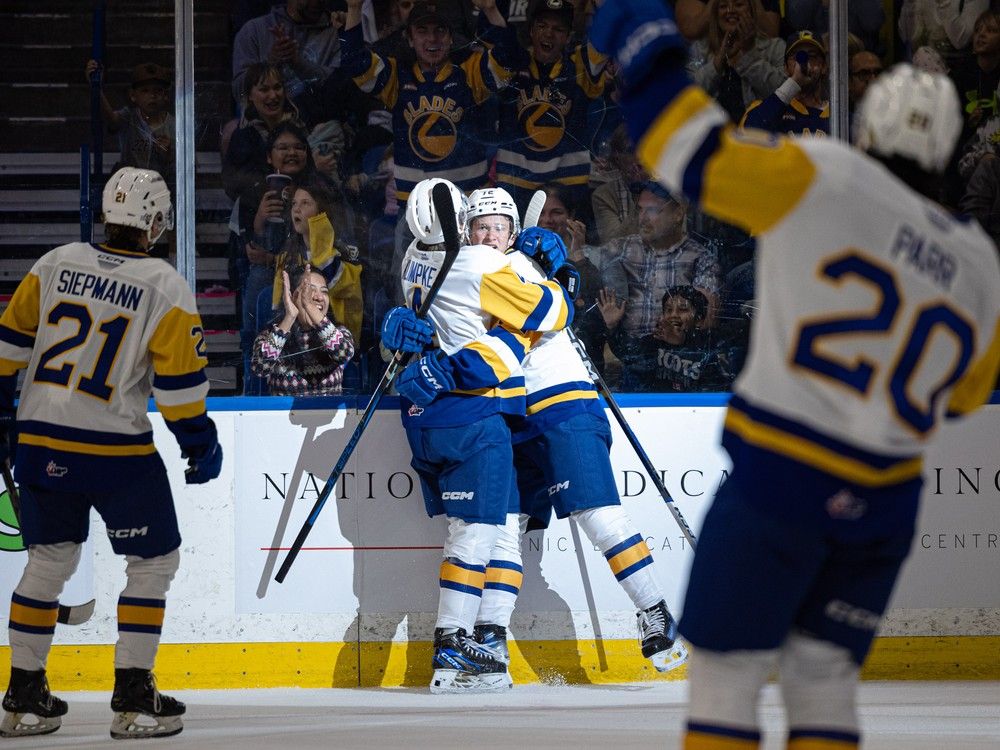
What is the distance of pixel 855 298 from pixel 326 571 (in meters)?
2.67

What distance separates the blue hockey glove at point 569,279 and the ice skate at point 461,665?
1.10 meters

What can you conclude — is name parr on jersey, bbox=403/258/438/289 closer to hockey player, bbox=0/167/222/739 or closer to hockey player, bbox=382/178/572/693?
hockey player, bbox=382/178/572/693

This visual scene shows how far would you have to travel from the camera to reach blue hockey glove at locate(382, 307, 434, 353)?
402 cm

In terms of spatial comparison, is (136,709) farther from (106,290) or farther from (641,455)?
(641,455)

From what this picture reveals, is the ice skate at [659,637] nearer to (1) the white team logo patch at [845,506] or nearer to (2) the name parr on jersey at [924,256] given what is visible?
(1) the white team logo patch at [845,506]

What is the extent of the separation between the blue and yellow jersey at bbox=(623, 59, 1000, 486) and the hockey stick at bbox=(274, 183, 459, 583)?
7.31 ft

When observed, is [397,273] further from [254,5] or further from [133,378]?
[133,378]

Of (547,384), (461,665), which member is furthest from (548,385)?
(461,665)

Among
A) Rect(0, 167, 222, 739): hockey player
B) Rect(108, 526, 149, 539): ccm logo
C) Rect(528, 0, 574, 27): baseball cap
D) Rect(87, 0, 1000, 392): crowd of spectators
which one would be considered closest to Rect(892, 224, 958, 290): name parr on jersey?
Rect(0, 167, 222, 739): hockey player

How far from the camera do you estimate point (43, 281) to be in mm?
3271

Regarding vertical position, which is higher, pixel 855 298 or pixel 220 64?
pixel 220 64

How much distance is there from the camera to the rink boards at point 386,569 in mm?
4094

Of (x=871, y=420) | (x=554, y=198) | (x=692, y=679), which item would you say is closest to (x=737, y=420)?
(x=871, y=420)

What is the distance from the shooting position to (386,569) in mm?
4164
